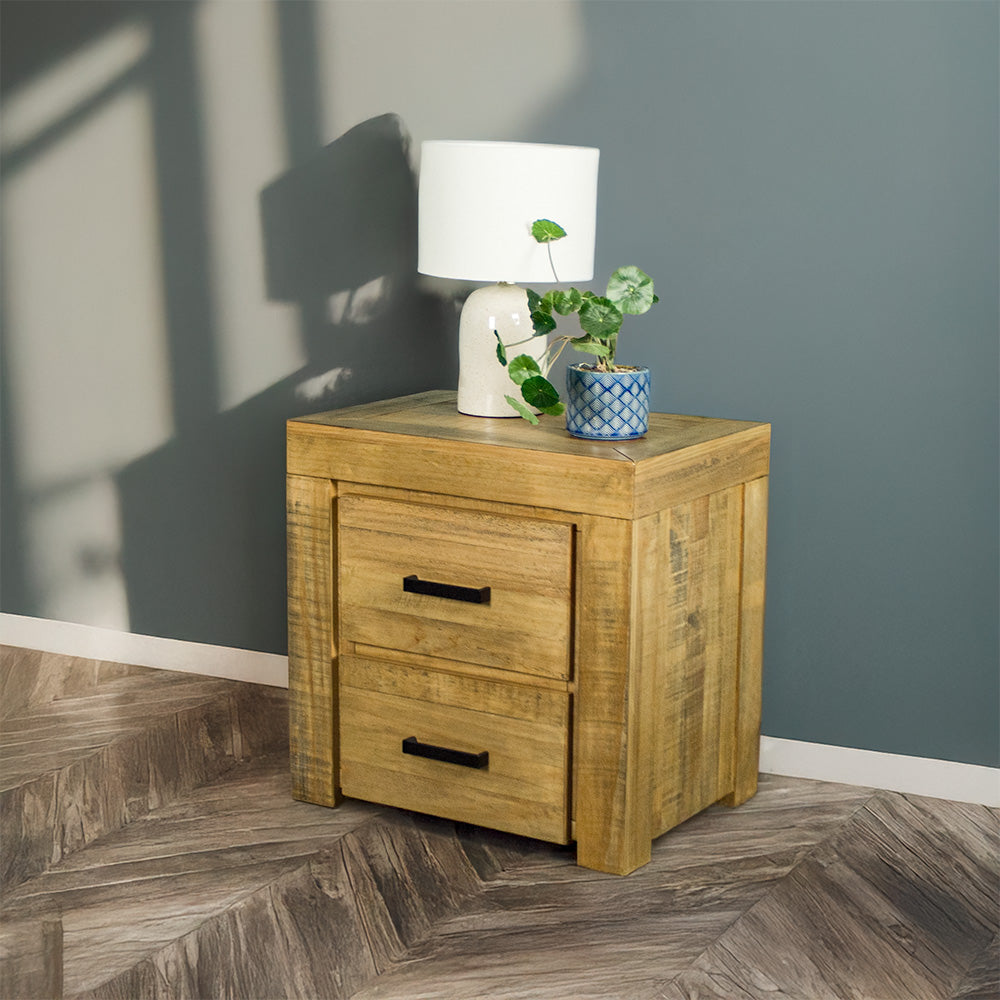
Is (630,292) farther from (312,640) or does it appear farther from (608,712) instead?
(312,640)

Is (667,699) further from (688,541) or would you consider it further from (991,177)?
(991,177)

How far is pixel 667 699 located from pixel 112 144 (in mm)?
1636

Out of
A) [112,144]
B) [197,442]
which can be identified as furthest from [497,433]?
[112,144]

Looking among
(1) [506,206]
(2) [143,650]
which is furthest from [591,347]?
(2) [143,650]

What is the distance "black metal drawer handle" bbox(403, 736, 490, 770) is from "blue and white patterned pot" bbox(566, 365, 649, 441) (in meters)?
0.50

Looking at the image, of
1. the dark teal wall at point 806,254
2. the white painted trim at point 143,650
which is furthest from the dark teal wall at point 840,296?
the white painted trim at point 143,650

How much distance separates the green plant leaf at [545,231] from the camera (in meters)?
1.94

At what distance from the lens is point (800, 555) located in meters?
2.23

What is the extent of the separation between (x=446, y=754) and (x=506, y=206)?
0.82 metres

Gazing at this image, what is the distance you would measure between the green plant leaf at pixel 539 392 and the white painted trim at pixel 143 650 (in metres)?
1.00

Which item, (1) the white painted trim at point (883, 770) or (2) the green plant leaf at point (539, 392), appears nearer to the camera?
(2) the green plant leaf at point (539, 392)

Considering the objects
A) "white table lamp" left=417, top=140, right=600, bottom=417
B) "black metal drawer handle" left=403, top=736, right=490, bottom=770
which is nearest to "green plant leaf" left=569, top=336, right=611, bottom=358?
"white table lamp" left=417, top=140, right=600, bottom=417

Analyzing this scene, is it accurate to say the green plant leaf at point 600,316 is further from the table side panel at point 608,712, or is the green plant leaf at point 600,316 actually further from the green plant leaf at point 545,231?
the table side panel at point 608,712

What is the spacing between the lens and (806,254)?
215 centimetres
